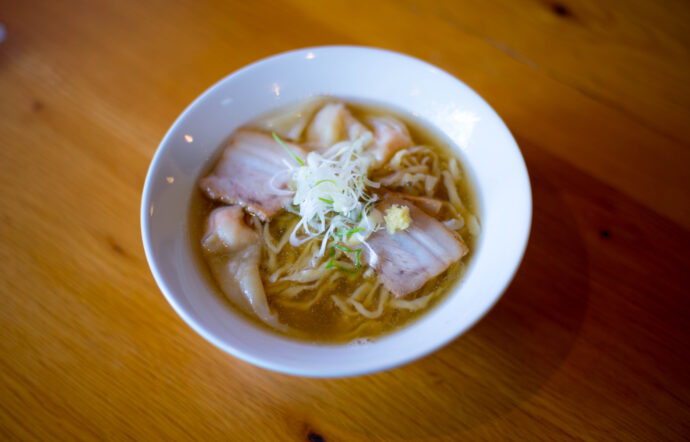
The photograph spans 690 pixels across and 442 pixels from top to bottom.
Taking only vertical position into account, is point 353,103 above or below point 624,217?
above

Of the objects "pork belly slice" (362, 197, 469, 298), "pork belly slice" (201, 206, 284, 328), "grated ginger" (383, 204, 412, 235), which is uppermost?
"grated ginger" (383, 204, 412, 235)

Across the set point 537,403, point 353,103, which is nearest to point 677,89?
point 353,103

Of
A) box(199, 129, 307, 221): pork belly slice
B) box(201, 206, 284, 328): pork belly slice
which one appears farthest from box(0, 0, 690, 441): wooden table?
box(199, 129, 307, 221): pork belly slice

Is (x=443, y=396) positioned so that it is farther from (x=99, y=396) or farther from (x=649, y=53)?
(x=649, y=53)

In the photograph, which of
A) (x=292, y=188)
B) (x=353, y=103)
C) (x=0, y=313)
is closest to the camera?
(x=0, y=313)

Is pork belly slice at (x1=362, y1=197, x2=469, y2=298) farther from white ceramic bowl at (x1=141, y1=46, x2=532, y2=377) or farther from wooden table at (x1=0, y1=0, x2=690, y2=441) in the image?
wooden table at (x1=0, y1=0, x2=690, y2=441)
